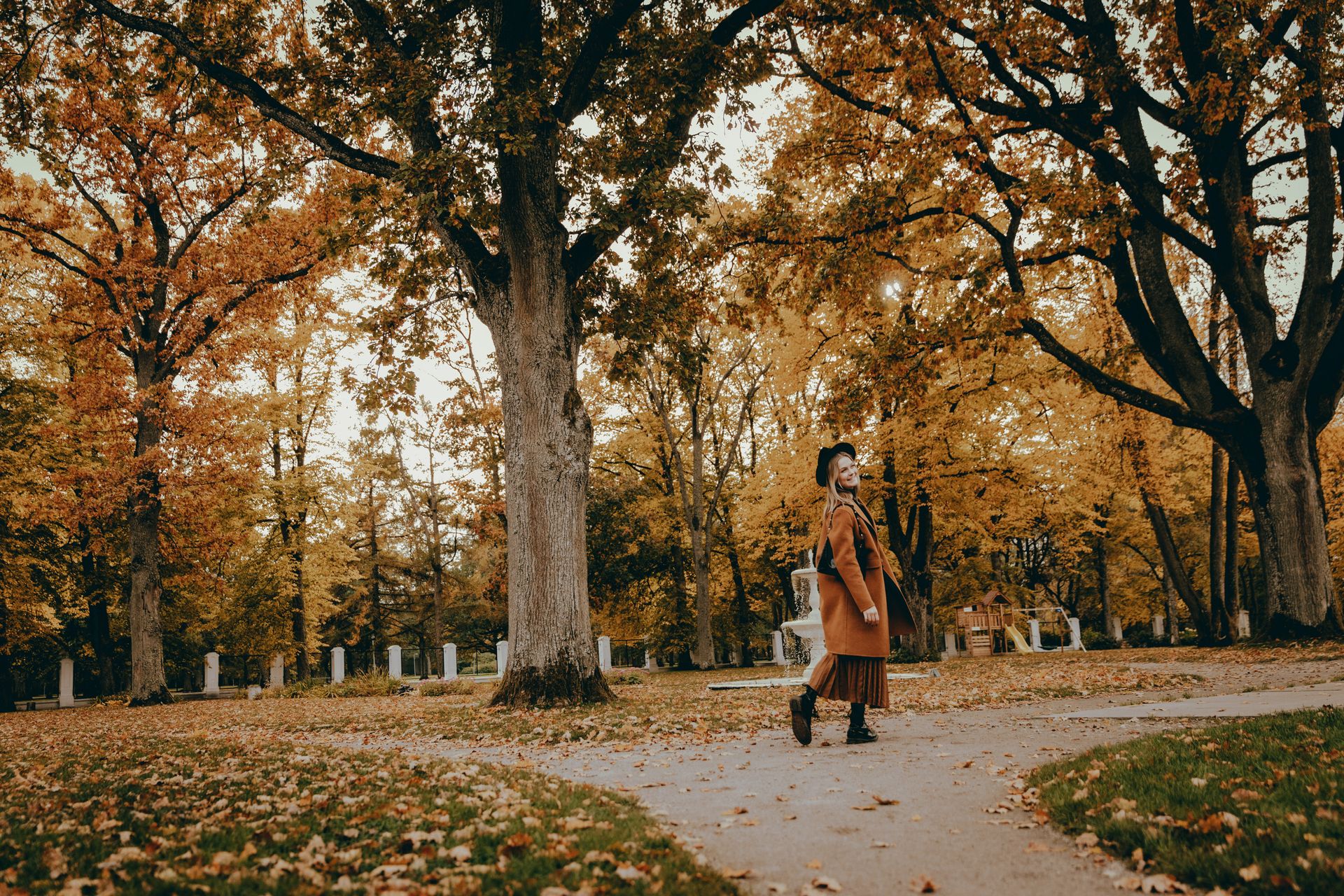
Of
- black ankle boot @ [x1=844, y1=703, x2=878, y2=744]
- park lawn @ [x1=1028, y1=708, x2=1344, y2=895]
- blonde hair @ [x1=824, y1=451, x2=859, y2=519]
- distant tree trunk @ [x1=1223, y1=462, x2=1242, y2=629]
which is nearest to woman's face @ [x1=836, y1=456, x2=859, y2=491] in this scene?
blonde hair @ [x1=824, y1=451, x2=859, y2=519]

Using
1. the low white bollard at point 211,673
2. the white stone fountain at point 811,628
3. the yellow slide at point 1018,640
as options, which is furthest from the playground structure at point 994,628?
the low white bollard at point 211,673

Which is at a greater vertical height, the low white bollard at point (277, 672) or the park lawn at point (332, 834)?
the park lawn at point (332, 834)

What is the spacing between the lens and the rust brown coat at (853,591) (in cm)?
627

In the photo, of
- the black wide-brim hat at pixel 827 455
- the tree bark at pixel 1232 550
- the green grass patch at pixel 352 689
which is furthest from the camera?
the tree bark at pixel 1232 550

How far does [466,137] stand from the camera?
31.7ft

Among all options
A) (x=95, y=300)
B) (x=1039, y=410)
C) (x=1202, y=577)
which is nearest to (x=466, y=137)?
(x=95, y=300)

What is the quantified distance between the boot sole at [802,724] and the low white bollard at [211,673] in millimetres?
26333

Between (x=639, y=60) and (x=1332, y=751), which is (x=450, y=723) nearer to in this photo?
(x=1332, y=751)

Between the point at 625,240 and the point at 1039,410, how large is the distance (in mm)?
14187

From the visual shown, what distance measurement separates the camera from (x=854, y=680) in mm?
6293

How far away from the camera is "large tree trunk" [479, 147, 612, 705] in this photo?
10.4m

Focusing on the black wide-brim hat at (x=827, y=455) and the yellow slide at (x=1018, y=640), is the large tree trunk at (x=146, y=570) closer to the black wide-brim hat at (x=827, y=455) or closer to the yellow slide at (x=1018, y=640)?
the black wide-brim hat at (x=827, y=455)

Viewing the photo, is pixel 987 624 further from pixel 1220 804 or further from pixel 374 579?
pixel 374 579

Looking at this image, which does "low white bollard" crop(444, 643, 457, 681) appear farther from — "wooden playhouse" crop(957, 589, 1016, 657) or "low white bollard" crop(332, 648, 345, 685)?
"wooden playhouse" crop(957, 589, 1016, 657)
